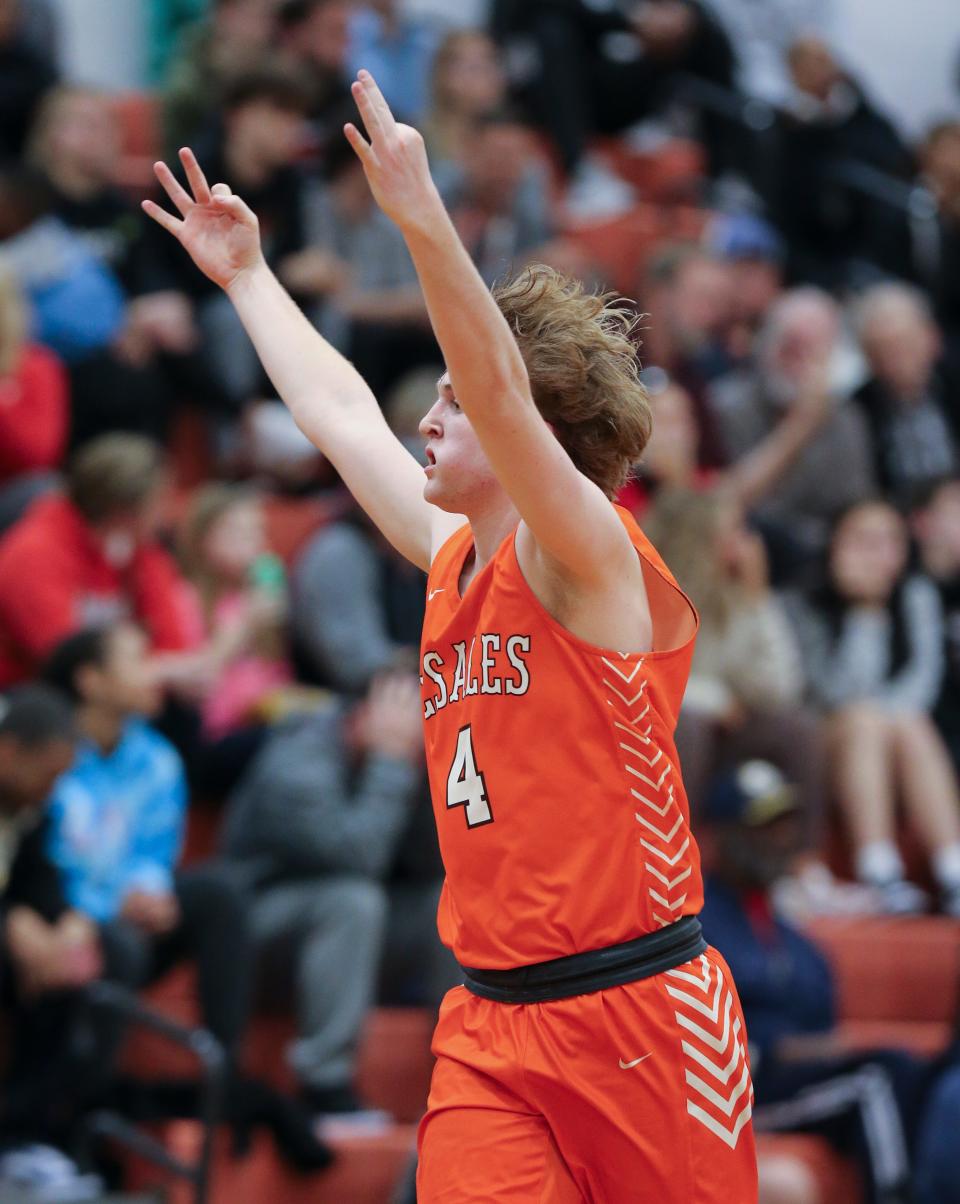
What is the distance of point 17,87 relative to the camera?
31.7 feet

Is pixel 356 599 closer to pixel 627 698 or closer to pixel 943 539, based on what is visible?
pixel 943 539

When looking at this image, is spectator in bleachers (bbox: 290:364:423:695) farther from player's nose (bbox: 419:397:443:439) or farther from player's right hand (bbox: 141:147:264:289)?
player's nose (bbox: 419:397:443:439)

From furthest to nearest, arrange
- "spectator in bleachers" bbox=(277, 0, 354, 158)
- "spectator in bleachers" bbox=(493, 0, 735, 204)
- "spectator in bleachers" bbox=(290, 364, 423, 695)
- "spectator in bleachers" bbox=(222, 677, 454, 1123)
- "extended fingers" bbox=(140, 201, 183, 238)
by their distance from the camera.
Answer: "spectator in bleachers" bbox=(493, 0, 735, 204) < "spectator in bleachers" bbox=(277, 0, 354, 158) < "spectator in bleachers" bbox=(290, 364, 423, 695) < "spectator in bleachers" bbox=(222, 677, 454, 1123) < "extended fingers" bbox=(140, 201, 183, 238)

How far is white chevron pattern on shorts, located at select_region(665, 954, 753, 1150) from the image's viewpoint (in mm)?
3389

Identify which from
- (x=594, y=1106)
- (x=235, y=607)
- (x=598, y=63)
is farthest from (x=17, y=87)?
(x=594, y=1106)

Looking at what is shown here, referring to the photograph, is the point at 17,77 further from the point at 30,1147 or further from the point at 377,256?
the point at 30,1147

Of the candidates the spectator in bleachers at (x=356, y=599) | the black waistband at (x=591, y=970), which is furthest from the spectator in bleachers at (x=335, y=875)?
the black waistband at (x=591, y=970)

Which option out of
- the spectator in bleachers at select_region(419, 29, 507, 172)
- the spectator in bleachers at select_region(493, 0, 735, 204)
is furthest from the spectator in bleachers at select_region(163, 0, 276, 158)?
the spectator in bleachers at select_region(493, 0, 735, 204)

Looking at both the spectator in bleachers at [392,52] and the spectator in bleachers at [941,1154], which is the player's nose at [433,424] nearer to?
the spectator in bleachers at [941,1154]

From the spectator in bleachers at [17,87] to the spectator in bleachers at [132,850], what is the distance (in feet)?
12.2

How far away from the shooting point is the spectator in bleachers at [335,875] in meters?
6.81

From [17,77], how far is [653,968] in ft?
24.3

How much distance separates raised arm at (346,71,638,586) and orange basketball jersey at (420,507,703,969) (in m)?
0.32

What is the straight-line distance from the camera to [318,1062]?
674cm
